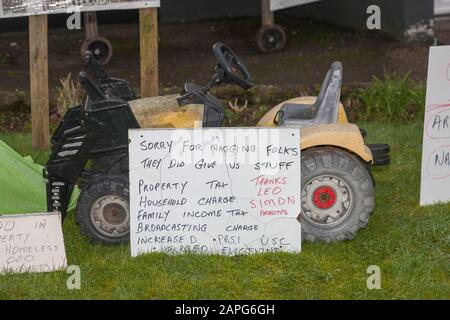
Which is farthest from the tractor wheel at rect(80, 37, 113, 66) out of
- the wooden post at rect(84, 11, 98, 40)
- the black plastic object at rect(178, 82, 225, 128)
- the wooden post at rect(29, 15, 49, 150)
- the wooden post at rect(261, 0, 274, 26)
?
the black plastic object at rect(178, 82, 225, 128)

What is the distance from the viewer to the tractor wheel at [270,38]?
35.0 feet

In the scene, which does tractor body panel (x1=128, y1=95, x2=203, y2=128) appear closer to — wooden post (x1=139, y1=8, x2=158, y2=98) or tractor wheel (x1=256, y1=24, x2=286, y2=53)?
wooden post (x1=139, y1=8, x2=158, y2=98)

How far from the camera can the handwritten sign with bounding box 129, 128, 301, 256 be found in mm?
4727

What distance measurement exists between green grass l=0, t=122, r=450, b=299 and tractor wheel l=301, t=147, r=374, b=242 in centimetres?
10

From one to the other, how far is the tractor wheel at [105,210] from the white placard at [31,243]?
24 centimetres

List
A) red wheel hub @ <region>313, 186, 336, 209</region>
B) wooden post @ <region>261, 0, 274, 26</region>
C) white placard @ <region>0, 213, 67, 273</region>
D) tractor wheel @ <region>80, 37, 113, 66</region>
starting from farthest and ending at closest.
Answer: wooden post @ <region>261, 0, 274, 26</region>
tractor wheel @ <region>80, 37, 113, 66</region>
red wheel hub @ <region>313, 186, 336, 209</region>
white placard @ <region>0, 213, 67, 273</region>

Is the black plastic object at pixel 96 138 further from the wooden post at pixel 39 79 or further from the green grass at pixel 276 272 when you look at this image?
the wooden post at pixel 39 79

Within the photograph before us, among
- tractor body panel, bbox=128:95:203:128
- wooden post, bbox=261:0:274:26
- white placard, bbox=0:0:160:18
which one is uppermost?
wooden post, bbox=261:0:274:26

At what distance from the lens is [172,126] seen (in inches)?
196

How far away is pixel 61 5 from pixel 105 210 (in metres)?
2.45

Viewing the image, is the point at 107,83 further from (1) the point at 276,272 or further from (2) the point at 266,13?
(2) the point at 266,13

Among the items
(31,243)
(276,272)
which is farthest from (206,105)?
(31,243)

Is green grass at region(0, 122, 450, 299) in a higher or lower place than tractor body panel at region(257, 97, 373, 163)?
lower

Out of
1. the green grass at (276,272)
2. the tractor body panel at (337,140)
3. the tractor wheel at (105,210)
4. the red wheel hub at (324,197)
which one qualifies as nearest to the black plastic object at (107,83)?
the tractor wheel at (105,210)
